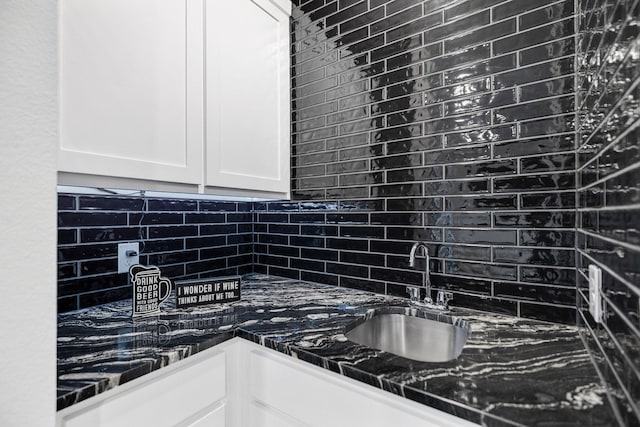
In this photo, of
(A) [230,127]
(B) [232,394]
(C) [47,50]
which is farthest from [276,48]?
(B) [232,394]

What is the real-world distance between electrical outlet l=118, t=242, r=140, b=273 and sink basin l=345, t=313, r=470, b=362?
1038 millimetres

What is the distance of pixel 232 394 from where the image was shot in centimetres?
117

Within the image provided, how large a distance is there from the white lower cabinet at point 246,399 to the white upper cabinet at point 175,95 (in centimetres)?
65

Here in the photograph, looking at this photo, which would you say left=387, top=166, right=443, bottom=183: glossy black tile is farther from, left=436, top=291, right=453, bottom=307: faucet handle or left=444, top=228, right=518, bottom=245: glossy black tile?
left=436, top=291, right=453, bottom=307: faucet handle

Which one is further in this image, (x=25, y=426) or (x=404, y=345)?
(x=404, y=345)

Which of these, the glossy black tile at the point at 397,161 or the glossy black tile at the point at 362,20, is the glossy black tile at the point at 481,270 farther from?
the glossy black tile at the point at 362,20

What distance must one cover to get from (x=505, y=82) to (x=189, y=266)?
1675mm

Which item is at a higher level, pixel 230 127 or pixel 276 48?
pixel 276 48

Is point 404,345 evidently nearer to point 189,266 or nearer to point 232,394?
point 232,394

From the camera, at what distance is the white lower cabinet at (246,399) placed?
840 millimetres

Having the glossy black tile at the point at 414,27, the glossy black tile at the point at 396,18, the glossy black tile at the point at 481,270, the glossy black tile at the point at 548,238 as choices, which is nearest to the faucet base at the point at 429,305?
the glossy black tile at the point at 481,270

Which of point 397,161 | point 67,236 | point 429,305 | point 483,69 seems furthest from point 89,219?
point 483,69

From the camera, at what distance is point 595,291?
2.68 ft

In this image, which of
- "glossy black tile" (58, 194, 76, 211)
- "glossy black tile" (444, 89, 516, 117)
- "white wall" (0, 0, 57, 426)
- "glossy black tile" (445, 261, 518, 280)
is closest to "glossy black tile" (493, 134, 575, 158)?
"glossy black tile" (444, 89, 516, 117)
